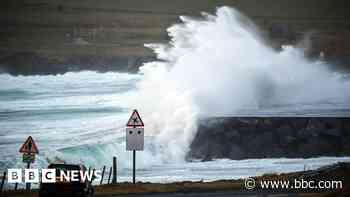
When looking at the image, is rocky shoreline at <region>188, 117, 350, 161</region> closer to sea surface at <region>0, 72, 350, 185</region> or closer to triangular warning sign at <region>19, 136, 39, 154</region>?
sea surface at <region>0, 72, 350, 185</region>

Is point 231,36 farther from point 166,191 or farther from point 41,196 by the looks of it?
point 41,196

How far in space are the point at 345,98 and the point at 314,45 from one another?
3.62 ft

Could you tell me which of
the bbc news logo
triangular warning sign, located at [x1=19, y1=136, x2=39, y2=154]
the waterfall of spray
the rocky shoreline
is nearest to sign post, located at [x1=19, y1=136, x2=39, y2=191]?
triangular warning sign, located at [x1=19, y1=136, x2=39, y2=154]

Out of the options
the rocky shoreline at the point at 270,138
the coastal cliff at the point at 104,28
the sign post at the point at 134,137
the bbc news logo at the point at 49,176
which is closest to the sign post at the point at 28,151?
the bbc news logo at the point at 49,176

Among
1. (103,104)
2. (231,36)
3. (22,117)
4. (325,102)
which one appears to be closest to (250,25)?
(231,36)

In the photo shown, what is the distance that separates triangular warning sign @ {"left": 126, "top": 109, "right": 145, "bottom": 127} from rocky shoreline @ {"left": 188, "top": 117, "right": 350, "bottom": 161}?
1.05 m

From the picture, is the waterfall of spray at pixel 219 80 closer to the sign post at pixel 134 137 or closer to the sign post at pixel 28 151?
the sign post at pixel 134 137

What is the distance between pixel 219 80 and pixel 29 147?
3509 mm

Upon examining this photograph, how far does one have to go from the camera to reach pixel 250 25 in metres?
16.2

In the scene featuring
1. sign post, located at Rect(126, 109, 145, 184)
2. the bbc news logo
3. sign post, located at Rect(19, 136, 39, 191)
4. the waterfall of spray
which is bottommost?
the bbc news logo

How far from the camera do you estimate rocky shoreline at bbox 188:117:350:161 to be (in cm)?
1611

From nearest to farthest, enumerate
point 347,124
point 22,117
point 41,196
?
point 41,196
point 22,117
point 347,124

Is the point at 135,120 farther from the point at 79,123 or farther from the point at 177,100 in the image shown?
the point at 79,123

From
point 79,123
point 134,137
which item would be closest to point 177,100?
point 134,137
